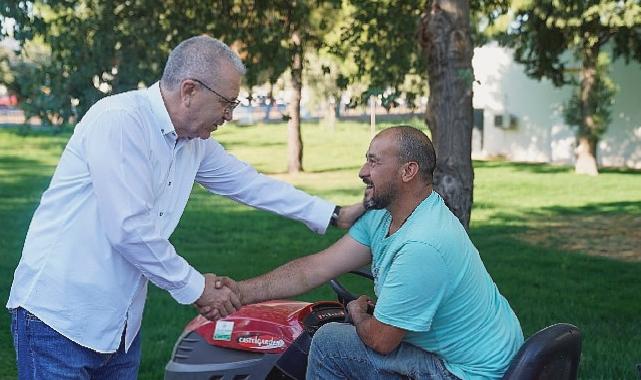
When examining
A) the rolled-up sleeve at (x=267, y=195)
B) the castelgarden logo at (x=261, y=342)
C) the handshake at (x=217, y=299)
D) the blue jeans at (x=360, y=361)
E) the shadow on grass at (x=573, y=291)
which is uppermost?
the rolled-up sleeve at (x=267, y=195)

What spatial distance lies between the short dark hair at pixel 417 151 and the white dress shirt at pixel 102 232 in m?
0.85

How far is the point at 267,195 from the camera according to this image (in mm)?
4578

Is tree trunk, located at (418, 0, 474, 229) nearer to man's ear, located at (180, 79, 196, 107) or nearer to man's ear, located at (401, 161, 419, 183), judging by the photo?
man's ear, located at (401, 161, 419, 183)

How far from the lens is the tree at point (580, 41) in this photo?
19.8 metres

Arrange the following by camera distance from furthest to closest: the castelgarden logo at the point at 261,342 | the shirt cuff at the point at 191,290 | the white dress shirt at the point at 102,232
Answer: the castelgarden logo at the point at 261,342, the shirt cuff at the point at 191,290, the white dress shirt at the point at 102,232

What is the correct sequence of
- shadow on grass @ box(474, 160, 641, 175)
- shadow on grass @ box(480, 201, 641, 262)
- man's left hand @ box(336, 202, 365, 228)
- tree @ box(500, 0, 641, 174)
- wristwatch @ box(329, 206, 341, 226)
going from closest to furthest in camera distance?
man's left hand @ box(336, 202, 365, 228)
wristwatch @ box(329, 206, 341, 226)
shadow on grass @ box(480, 201, 641, 262)
tree @ box(500, 0, 641, 174)
shadow on grass @ box(474, 160, 641, 175)

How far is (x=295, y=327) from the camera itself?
13.2 ft

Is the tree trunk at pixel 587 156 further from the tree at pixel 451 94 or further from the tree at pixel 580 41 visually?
the tree at pixel 451 94

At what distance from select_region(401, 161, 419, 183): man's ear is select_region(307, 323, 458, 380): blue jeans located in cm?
58

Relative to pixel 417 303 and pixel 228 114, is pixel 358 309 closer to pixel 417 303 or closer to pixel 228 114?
pixel 417 303

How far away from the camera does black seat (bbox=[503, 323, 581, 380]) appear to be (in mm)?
3262

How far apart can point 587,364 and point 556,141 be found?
88.3 ft

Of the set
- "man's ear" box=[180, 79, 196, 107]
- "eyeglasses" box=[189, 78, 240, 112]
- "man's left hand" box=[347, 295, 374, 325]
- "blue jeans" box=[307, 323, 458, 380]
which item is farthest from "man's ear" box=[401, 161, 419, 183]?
"man's ear" box=[180, 79, 196, 107]

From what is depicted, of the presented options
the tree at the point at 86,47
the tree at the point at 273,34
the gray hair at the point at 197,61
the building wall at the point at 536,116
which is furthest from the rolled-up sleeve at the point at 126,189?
the building wall at the point at 536,116
